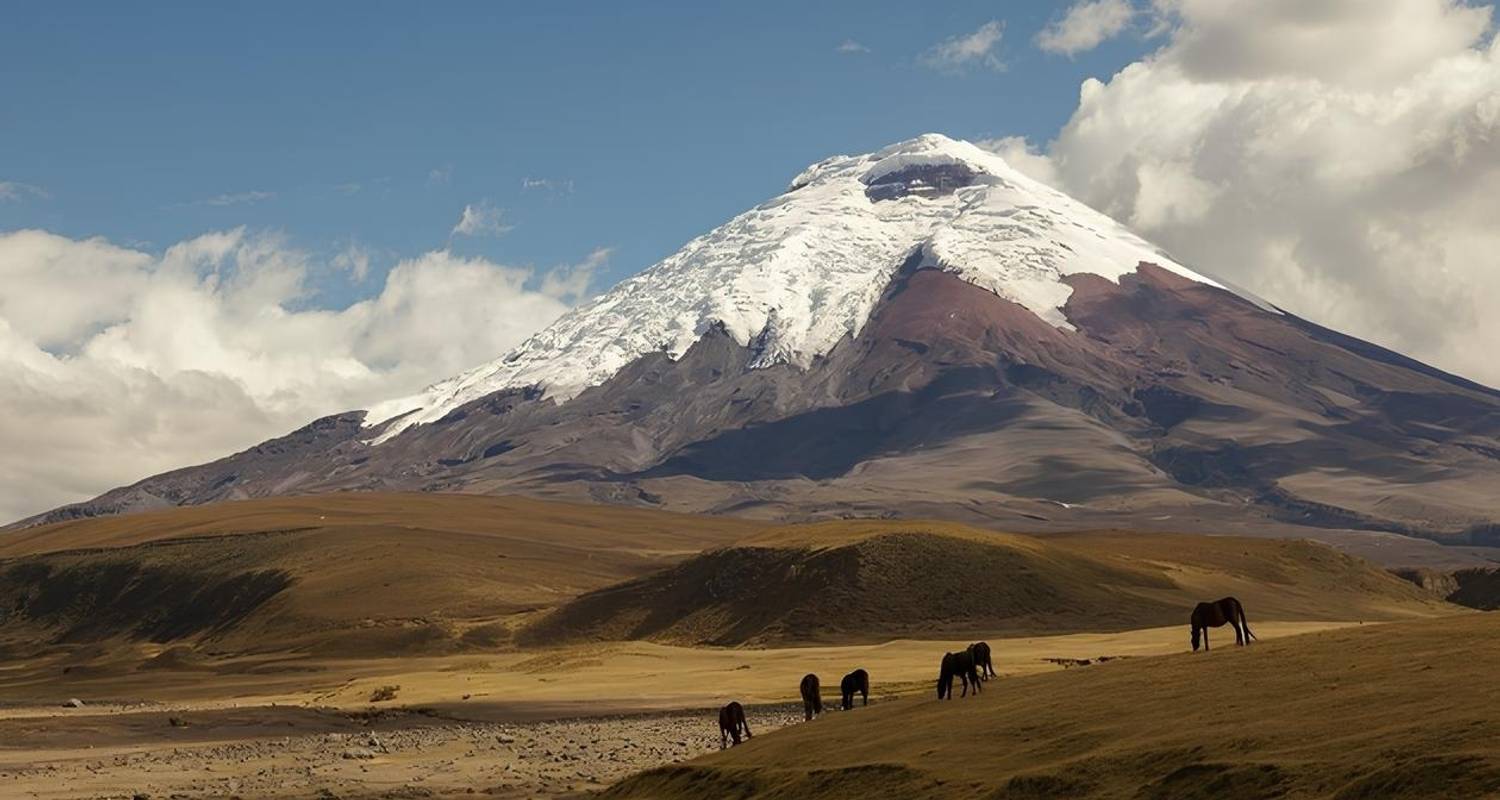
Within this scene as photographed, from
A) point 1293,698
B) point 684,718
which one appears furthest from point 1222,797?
point 684,718

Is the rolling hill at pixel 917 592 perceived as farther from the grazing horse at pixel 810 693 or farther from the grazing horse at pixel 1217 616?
the grazing horse at pixel 1217 616

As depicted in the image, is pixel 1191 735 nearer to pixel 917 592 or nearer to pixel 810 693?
pixel 810 693

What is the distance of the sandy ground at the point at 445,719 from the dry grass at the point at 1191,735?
10.0m

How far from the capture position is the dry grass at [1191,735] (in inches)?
964

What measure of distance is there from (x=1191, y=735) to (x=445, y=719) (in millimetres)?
53888

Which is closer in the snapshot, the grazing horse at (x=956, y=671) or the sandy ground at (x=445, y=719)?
the grazing horse at (x=956, y=671)

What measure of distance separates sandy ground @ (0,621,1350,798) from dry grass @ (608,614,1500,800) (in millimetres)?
10042

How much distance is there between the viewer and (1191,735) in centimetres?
2881

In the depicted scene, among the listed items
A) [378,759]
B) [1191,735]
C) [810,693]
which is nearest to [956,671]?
[810,693]

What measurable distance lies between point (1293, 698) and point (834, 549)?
4208 inches

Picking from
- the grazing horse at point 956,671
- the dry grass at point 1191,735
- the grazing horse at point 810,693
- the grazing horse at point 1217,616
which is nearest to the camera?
the dry grass at point 1191,735

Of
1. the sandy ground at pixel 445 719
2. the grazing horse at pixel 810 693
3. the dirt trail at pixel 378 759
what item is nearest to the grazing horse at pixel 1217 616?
the grazing horse at pixel 810 693

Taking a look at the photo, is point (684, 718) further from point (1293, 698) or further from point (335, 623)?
point (335, 623)

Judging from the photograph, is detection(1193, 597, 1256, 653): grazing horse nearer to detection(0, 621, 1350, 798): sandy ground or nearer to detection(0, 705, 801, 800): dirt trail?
detection(0, 621, 1350, 798): sandy ground
